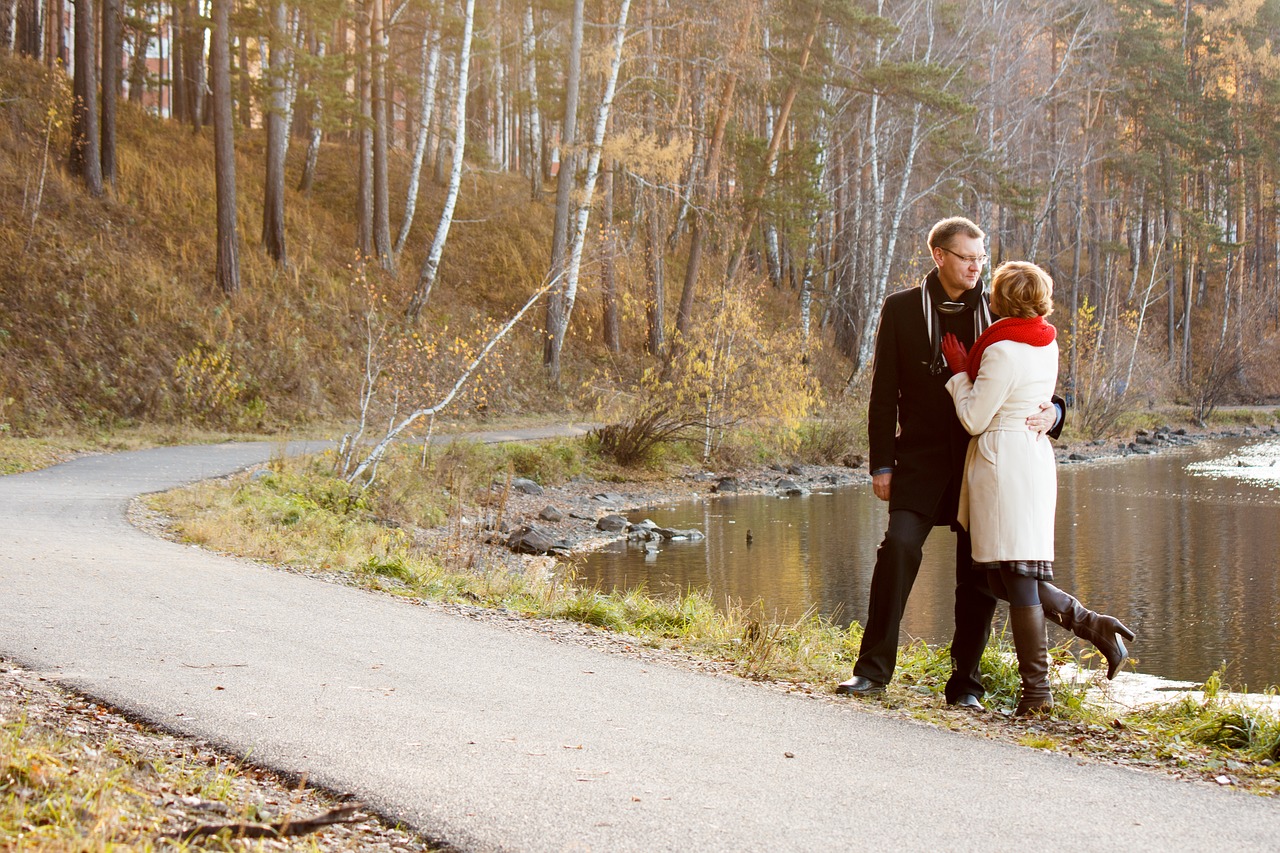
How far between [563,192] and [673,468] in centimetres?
856

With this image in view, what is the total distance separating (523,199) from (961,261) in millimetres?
35887

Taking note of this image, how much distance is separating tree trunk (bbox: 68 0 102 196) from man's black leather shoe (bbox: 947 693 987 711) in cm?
2556

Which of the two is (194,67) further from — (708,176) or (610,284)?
(708,176)

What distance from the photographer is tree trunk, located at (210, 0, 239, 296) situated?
24.9m

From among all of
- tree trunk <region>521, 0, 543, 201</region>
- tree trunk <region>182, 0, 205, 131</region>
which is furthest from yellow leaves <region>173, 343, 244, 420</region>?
tree trunk <region>521, 0, 543, 201</region>

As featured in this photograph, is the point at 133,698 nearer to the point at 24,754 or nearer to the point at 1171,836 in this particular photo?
the point at 24,754

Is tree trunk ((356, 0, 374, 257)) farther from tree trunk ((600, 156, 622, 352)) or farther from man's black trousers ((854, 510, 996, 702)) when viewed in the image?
man's black trousers ((854, 510, 996, 702))

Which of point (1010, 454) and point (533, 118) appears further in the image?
point (533, 118)

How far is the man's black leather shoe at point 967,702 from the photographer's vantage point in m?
5.89

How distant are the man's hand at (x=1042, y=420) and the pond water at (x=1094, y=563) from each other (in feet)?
15.1

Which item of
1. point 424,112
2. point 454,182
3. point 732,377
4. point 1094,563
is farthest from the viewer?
point 424,112

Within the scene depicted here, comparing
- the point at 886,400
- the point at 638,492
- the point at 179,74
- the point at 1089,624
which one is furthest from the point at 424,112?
the point at 1089,624

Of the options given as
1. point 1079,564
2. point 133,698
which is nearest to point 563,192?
point 1079,564

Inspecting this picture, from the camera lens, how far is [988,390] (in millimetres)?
5453
